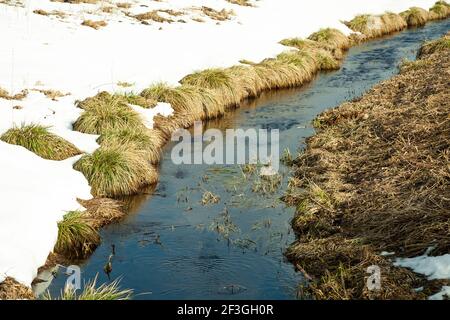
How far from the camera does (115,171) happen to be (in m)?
13.2

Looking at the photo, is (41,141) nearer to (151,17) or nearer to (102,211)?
(102,211)

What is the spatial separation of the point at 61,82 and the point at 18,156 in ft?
19.4

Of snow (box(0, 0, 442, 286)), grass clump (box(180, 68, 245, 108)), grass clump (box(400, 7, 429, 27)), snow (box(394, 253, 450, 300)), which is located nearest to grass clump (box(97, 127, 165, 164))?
snow (box(0, 0, 442, 286))

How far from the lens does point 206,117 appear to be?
18.8 m

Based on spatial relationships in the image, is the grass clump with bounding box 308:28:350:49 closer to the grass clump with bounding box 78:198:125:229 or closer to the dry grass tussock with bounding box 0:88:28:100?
the dry grass tussock with bounding box 0:88:28:100

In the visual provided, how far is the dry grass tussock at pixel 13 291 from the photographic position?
822cm

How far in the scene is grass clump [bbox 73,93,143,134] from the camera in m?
15.4

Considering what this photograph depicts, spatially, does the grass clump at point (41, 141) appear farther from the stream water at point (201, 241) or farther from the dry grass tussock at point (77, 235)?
the dry grass tussock at point (77, 235)

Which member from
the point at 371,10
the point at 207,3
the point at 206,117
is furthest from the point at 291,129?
the point at 371,10

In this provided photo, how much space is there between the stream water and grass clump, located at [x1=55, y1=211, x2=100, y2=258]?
0.23 metres

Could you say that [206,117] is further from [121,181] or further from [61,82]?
[121,181]

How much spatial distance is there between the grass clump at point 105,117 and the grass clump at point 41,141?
134 centimetres

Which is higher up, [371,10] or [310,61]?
[371,10]

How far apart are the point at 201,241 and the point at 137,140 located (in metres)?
4.87
